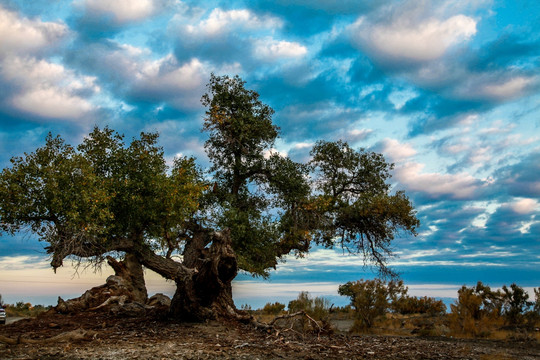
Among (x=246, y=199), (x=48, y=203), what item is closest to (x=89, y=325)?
(x=48, y=203)

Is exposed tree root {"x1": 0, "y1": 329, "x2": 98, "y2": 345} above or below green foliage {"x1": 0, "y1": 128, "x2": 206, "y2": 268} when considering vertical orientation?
below

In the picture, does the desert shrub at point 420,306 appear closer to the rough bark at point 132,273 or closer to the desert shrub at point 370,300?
the desert shrub at point 370,300

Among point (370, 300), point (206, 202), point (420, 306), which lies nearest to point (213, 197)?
point (206, 202)

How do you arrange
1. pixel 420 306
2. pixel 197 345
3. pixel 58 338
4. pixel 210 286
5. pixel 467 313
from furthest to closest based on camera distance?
pixel 420 306 < pixel 467 313 < pixel 210 286 < pixel 58 338 < pixel 197 345

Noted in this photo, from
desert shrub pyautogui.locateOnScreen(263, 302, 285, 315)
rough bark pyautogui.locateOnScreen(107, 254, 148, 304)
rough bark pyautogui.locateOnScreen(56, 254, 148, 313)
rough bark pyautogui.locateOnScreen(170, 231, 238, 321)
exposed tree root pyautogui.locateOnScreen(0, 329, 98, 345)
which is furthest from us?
desert shrub pyautogui.locateOnScreen(263, 302, 285, 315)

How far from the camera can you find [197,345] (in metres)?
11.5

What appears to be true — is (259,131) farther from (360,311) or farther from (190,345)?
(190,345)

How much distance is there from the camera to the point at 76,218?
754 inches

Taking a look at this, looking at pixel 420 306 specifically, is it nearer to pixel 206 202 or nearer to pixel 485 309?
pixel 485 309

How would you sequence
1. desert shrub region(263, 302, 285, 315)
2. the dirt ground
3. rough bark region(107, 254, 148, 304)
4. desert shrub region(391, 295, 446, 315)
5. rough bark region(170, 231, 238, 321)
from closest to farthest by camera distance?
the dirt ground, rough bark region(170, 231, 238, 321), rough bark region(107, 254, 148, 304), desert shrub region(391, 295, 446, 315), desert shrub region(263, 302, 285, 315)

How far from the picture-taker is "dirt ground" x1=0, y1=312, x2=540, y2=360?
34.8 feet

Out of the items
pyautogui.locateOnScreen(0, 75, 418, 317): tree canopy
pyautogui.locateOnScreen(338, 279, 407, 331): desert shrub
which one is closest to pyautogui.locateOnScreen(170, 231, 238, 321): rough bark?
pyautogui.locateOnScreen(0, 75, 418, 317): tree canopy

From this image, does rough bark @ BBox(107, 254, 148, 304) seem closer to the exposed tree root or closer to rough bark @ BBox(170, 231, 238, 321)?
rough bark @ BBox(170, 231, 238, 321)

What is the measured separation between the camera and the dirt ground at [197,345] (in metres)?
10.6
